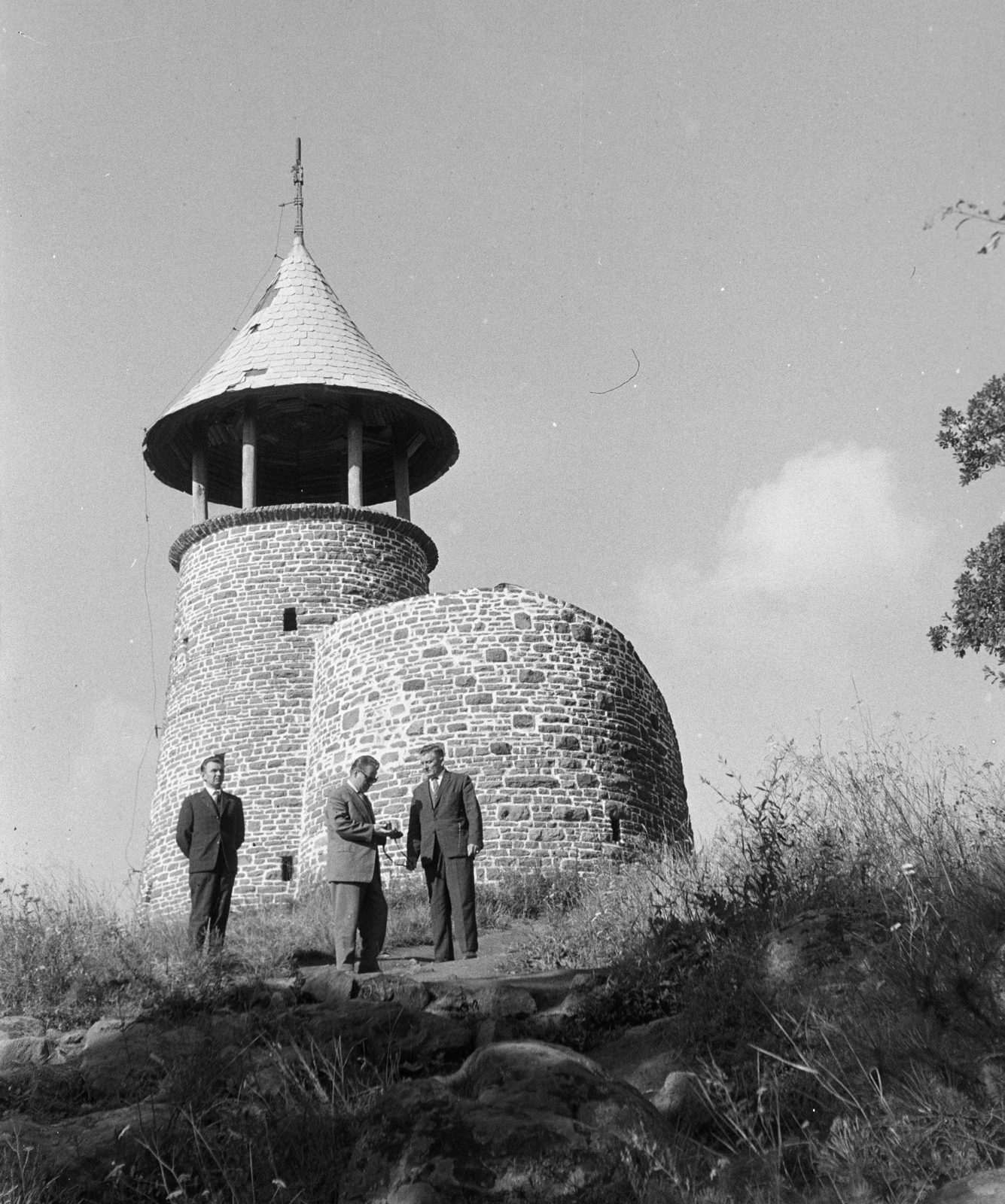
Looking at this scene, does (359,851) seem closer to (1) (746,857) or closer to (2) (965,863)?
(1) (746,857)

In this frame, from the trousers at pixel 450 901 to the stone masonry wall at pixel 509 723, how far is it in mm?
4906

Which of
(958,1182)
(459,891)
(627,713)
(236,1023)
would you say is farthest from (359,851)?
(627,713)

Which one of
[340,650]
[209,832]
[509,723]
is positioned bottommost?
[209,832]

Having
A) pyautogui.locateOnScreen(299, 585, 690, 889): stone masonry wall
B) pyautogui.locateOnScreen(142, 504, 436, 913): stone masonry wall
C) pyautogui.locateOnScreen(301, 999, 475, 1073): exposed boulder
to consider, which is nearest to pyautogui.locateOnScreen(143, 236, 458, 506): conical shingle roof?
pyautogui.locateOnScreen(142, 504, 436, 913): stone masonry wall

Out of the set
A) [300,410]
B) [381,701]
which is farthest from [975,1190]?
[300,410]

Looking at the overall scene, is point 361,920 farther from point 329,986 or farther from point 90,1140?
point 90,1140

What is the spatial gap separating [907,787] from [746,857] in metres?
1.90

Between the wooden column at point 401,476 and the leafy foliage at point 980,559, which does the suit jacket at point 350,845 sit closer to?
the leafy foliage at point 980,559

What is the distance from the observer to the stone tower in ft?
59.1

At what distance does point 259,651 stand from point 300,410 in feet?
15.2

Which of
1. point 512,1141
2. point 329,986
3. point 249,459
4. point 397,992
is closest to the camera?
point 512,1141

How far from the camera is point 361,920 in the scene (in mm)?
11297

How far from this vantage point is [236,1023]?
780 centimetres

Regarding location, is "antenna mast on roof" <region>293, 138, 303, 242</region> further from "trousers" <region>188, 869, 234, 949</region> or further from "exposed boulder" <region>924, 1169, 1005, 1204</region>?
"exposed boulder" <region>924, 1169, 1005, 1204</region>
